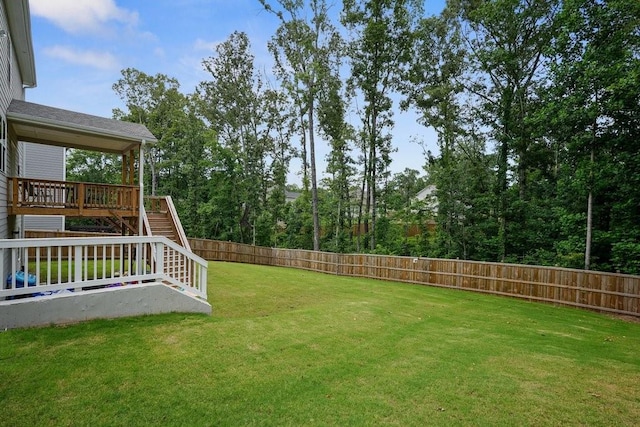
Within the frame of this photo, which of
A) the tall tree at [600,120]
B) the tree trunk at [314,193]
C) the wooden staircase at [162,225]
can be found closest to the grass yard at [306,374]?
the wooden staircase at [162,225]

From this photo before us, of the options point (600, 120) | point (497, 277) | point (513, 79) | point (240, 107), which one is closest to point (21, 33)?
point (497, 277)

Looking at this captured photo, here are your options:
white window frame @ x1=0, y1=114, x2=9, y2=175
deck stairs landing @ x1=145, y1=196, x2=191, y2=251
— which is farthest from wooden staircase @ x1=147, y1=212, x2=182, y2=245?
white window frame @ x1=0, y1=114, x2=9, y2=175

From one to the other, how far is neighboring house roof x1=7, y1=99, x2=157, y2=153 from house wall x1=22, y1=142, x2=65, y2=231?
6.66m

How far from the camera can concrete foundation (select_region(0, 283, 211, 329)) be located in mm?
4398

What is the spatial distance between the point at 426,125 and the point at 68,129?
16.7m

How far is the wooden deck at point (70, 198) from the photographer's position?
7945 millimetres

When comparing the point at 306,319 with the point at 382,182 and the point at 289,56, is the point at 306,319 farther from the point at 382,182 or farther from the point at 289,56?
the point at 289,56

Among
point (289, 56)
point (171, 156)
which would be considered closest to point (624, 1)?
point (289, 56)

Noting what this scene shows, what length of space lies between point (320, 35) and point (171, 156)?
15234 mm

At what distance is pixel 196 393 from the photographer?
329 centimetres

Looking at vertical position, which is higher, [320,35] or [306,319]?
[320,35]

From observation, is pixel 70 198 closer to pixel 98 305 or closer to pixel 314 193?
pixel 98 305

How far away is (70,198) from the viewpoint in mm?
8719

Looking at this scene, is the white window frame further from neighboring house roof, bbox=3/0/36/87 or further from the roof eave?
neighboring house roof, bbox=3/0/36/87
